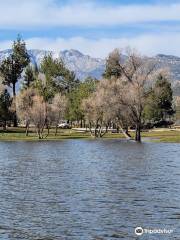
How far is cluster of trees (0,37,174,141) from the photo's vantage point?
355 feet

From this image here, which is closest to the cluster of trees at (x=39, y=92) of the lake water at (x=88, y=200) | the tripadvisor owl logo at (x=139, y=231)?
the lake water at (x=88, y=200)

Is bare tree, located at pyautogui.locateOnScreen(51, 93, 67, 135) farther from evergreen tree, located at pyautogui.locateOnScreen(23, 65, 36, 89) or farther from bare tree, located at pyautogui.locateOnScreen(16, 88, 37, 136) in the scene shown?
evergreen tree, located at pyautogui.locateOnScreen(23, 65, 36, 89)

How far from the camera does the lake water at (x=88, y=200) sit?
26.6m

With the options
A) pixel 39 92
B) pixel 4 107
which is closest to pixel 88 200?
pixel 4 107

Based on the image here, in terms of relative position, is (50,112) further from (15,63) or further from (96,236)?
(96,236)

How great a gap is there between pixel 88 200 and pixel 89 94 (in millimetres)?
107555

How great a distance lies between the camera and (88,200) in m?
35.0

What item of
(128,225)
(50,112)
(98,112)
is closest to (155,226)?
(128,225)

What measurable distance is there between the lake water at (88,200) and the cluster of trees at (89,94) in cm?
4869

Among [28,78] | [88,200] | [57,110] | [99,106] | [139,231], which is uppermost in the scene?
[28,78]

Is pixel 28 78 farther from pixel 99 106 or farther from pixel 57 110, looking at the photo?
pixel 99 106

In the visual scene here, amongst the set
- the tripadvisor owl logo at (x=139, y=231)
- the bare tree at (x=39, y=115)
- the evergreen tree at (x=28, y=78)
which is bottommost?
the tripadvisor owl logo at (x=139, y=231)

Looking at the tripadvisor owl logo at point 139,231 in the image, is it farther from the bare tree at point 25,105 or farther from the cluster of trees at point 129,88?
the bare tree at point 25,105

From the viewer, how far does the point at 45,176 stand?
4956 cm
